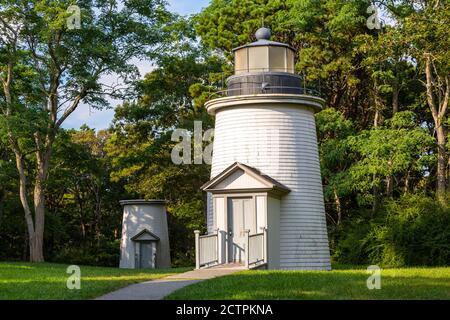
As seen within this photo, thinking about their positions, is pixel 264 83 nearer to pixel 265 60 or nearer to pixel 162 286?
pixel 265 60

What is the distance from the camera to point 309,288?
13930 mm

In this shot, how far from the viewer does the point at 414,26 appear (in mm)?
20922

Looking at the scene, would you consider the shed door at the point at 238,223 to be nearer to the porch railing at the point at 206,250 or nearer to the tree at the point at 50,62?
the porch railing at the point at 206,250

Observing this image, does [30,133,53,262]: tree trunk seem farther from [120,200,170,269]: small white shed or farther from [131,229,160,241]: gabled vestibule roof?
[131,229,160,241]: gabled vestibule roof

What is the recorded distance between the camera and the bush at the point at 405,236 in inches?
1021

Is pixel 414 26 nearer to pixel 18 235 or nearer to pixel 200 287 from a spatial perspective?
pixel 200 287

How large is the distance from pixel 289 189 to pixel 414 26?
6.43 meters

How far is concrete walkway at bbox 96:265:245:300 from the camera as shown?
43.2 feet

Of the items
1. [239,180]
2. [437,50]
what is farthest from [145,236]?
[437,50]

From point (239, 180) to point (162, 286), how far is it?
779cm
